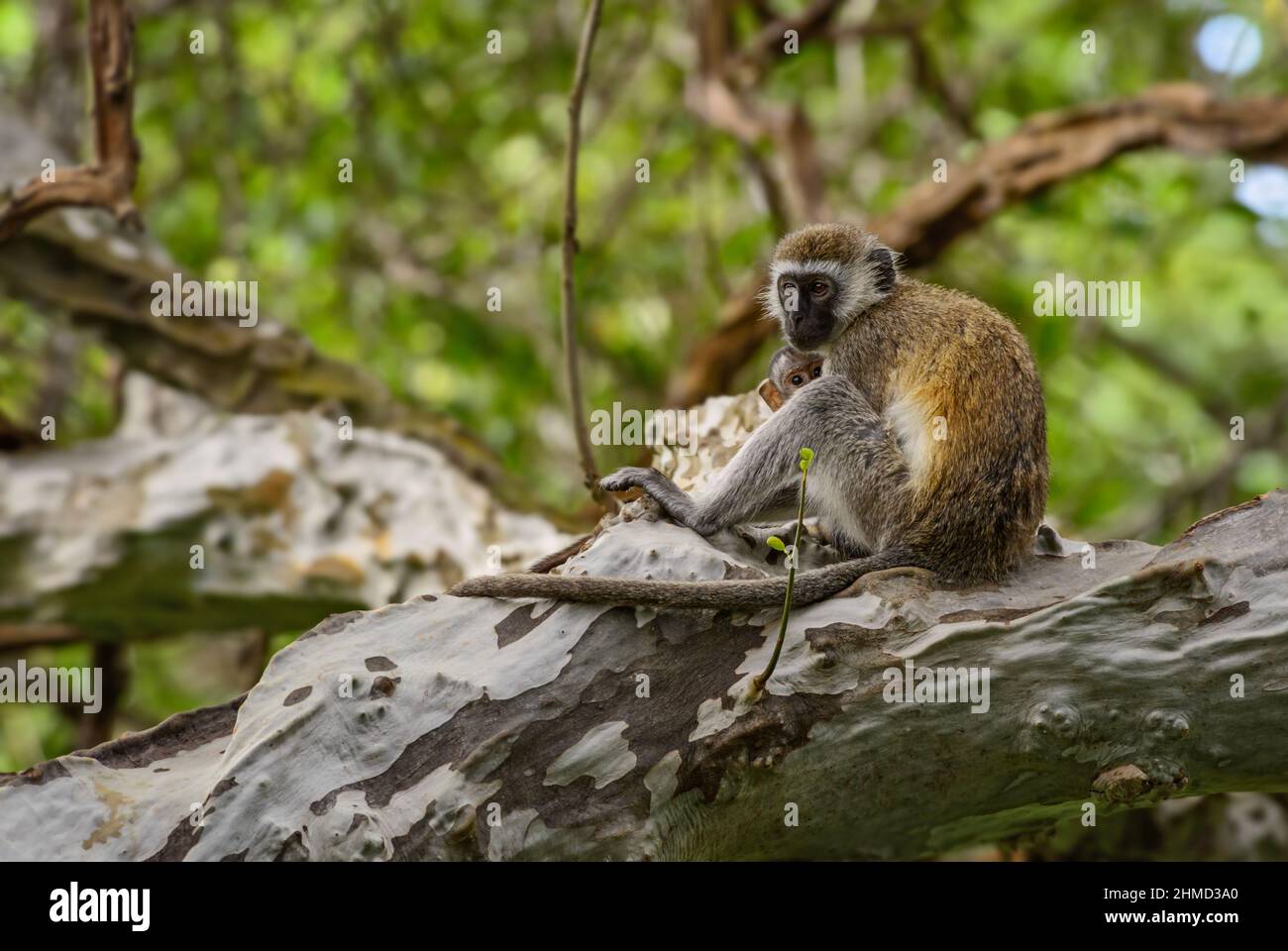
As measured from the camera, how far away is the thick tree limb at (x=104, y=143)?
20.4 ft

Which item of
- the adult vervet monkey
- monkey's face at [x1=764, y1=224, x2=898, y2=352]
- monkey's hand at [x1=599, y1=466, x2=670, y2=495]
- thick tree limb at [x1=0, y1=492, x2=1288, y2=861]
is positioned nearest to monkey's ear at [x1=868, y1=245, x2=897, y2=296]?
monkey's face at [x1=764, y1=224, x2=898, y2=352]

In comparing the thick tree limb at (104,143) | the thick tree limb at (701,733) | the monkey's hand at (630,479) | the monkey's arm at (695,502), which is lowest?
the thick tree limb at (701,733)

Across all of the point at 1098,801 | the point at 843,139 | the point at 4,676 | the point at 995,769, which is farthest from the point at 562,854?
the point at 843,139

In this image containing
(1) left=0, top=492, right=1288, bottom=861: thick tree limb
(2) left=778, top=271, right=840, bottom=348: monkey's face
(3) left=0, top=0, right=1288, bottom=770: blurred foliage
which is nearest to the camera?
(1) left=0, top=492, right=1288, bottom=861: thick tree limb

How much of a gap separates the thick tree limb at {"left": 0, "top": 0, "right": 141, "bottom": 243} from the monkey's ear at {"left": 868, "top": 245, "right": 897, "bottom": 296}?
372 centimetres

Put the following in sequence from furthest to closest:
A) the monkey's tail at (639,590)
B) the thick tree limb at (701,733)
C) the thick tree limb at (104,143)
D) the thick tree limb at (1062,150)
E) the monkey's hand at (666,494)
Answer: the thick tree limb at (1062,150)
the thick tree limb at (104,143)
the monkey's hand at (666,494)
the monkey's tail at (639,590)
the thick tree limb at (701,733)

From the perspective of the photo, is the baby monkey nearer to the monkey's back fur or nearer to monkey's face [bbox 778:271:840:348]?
monkey's face [bbox 778:271:840:348]

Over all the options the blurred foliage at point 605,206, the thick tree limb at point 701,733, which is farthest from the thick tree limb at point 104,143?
the thick tree limb at point 701,733

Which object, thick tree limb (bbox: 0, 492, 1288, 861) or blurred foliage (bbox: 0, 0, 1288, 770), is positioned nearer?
thick tree limb (bbox: 0, 492, 1288, 861)

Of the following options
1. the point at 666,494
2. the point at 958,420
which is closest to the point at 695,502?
the point at 666,494

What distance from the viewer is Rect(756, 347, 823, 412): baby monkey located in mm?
5516

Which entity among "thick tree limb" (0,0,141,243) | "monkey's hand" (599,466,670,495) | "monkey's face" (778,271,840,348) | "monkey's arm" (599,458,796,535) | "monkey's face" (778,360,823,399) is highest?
"thick tree limb" (0,0,141,243)

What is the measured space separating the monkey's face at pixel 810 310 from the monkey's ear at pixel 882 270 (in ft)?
0.58

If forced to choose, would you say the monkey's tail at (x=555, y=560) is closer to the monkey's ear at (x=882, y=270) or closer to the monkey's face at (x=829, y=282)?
the monkey's face at (x=829, y=282)
